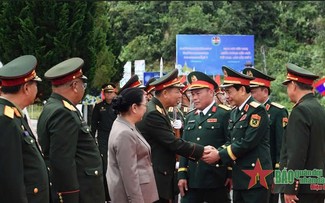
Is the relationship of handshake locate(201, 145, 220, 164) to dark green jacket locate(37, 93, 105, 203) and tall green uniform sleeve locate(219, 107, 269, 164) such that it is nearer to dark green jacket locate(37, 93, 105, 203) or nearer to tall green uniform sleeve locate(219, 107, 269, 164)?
tall green uniform sleeve locate(219, 107, 269, 164)

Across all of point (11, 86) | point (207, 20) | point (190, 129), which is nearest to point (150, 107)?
point (190, 129)

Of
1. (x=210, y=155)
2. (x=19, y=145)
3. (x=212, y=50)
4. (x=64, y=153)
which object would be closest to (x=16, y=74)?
(x=19, y=145)

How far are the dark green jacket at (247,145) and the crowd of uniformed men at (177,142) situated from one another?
11mm

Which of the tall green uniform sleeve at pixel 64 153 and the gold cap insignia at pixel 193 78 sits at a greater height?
the gold cap insignia at pixel 193 78

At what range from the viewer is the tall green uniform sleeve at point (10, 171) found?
13.3 feet

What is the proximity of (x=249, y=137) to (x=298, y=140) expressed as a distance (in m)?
0.92

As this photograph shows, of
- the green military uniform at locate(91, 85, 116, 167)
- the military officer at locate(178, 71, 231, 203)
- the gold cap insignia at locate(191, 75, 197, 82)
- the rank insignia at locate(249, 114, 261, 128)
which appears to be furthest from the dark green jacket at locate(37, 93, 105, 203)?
the green military uniform at locate(91, 85, 116, 167)

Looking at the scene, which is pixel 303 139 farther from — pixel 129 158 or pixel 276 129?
pixel 276 129

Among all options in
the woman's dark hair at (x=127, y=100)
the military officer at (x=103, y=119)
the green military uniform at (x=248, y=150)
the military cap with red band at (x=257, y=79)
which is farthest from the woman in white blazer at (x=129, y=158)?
the military officer at (x=103, y=119)

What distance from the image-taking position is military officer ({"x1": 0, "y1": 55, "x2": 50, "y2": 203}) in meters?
4.07

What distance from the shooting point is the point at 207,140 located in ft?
22.6

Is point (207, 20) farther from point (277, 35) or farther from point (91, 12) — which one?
point (91, 12)

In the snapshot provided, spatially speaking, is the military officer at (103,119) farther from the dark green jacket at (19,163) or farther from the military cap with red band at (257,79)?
the dark green jacket at (19,163)

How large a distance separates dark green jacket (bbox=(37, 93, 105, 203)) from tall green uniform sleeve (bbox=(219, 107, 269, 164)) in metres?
1.75
